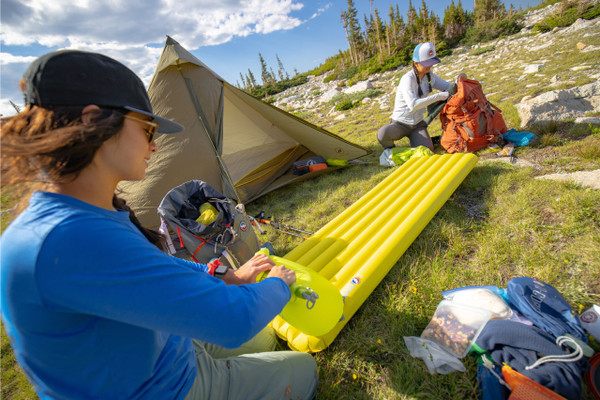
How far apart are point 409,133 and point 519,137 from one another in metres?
1.72

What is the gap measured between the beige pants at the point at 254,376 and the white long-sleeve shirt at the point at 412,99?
4.65 metres

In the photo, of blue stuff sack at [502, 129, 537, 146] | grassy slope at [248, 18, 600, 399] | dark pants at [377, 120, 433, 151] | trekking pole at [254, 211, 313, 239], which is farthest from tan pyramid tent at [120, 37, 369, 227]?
blue stuff sack at [502, 129, 537, 146]

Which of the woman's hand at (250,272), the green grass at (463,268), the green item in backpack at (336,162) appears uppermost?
the woman's hand at (250,272)

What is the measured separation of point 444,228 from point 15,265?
3120mm

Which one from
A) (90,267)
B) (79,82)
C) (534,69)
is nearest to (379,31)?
(534,69)

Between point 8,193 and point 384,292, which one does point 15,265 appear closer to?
point 8,193

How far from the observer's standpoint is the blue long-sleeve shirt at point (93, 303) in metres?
0.78

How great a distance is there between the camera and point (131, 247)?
35.1 inches

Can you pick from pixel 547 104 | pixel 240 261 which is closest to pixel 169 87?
pixel 240 261

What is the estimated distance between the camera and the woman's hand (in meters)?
1.60

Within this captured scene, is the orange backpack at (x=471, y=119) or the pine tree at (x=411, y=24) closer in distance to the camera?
the orange backpack at (x=471, y=119)

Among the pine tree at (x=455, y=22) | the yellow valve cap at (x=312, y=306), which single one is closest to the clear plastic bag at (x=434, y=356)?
the yellow valve cap at (x=312, y=306)

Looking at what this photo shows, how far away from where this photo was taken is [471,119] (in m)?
4.27

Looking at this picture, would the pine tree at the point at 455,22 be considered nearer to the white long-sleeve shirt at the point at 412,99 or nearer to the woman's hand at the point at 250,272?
the white long-sleeve shirt at the point at 412,99
